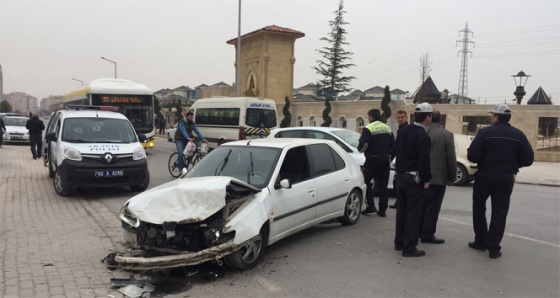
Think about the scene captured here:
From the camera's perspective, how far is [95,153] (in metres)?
8.98

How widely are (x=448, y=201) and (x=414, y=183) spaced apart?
4.68 metres

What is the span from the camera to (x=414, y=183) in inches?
213

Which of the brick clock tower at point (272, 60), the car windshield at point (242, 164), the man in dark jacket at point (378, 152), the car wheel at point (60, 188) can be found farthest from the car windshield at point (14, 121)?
the man in dark jacket at point (378, 152)

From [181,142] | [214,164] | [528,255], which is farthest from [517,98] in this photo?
[214,164]

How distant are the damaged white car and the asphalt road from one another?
26cm

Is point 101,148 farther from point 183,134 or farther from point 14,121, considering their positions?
point 14,121

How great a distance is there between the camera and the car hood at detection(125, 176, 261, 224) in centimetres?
457

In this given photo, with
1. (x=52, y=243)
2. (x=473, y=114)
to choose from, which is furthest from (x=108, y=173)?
(x=473, y=114)

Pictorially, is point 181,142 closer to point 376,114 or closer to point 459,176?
point 376,114

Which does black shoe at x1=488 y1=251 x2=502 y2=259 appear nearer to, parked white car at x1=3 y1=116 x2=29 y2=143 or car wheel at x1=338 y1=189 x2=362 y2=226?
car wheel at x1=338 y1=189 x2=362 y2=226

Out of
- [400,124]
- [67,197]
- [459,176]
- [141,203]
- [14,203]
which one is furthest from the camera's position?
[459,176]

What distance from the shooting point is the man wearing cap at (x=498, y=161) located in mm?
5375

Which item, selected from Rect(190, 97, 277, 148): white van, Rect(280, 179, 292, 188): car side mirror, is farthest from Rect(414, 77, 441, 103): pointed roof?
Rect(280, 179, 292, 188): car side mirror

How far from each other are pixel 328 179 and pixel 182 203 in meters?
2.41
